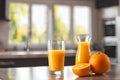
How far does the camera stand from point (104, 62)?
1430 millimetres

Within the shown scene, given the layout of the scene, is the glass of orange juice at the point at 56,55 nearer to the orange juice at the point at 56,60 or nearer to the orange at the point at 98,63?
the orange juice at the point at 56,60

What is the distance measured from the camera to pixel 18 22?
5578 millimetres

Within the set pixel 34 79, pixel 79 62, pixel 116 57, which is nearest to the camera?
pixel 34 79

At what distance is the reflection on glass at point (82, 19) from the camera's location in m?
6.11

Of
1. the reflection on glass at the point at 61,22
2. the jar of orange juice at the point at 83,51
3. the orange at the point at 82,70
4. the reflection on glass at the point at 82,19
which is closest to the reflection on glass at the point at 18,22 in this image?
the reflection on glass at the point at 61,22

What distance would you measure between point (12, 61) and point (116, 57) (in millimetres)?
2515

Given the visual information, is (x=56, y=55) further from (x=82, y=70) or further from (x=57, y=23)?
(x=57, y=23)

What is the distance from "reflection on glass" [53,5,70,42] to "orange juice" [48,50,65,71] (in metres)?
4.42

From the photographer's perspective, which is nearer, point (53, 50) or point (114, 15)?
point (53, 50)

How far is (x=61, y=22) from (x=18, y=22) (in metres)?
0.99

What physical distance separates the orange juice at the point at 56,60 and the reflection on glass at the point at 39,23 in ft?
13.9

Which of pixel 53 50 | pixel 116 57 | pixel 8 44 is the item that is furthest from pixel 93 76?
pixel 8 44

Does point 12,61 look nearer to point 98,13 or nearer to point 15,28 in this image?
point 15,28

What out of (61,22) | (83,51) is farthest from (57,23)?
(83,51)
